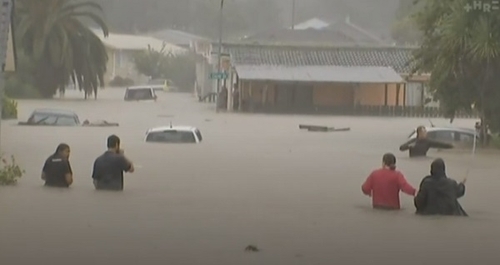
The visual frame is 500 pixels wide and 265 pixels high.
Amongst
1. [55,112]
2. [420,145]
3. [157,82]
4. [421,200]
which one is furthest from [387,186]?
[55,112]

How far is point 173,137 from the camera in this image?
56.4 feet

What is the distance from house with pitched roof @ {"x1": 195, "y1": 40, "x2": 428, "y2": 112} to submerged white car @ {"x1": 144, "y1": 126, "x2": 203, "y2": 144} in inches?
52.0

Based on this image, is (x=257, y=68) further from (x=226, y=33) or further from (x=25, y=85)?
(x=25, y=85)

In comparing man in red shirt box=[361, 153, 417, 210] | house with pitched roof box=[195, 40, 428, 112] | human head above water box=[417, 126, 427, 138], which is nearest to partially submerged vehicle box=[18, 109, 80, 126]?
house with pitched roof box=[195, 40, 428, 112]

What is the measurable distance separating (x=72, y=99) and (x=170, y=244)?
7.82m

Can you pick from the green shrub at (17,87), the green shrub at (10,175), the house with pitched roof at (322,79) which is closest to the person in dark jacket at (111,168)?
the green shrub at (10,175)

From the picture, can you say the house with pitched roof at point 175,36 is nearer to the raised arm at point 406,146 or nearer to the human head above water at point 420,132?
the raised arm at point 406,146

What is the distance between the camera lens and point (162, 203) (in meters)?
12.4

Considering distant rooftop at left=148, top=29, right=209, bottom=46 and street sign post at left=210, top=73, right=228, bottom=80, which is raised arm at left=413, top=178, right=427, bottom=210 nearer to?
distant rooftop at left=148, top=29, right=209, bottom=46

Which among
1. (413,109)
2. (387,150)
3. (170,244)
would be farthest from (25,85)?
(170,244)

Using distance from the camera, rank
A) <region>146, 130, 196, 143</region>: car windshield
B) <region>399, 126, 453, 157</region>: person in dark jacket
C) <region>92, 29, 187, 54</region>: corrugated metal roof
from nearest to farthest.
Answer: <region>399, 126, 453, 157</region>: person in dark jacket, <region>92, 29, 187, 54</region>: corrugated metal roof, <region>146, 130, 196, 143</region>: car windshield

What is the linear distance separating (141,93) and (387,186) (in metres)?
6.45

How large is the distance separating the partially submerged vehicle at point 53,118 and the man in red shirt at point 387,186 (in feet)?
19.8

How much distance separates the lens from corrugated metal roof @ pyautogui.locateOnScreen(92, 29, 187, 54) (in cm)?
1618
